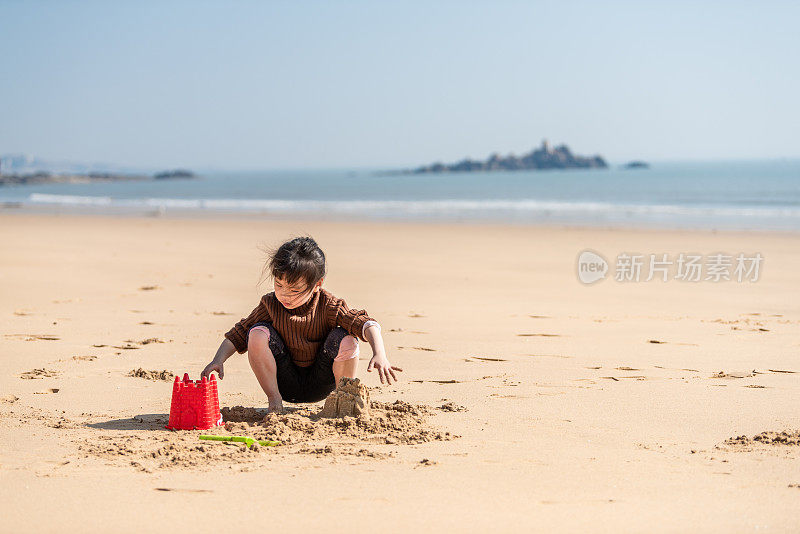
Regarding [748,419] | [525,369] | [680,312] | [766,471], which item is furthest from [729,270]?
[766,471]

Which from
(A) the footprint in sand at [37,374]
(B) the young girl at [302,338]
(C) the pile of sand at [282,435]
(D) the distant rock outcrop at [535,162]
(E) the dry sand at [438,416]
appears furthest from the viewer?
(D) the distant rock outcrop at [535,162]

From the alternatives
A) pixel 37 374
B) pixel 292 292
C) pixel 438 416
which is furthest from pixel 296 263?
pixel 37 374

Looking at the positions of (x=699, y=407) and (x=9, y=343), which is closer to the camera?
(x=699, y=407)

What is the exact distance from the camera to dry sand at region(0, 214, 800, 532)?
9.61 feet

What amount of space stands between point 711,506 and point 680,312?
5111 millimetres

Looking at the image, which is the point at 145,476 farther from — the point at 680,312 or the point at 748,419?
the point at 680,312

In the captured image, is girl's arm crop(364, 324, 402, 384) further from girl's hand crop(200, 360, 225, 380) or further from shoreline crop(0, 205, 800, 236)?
shoreline crop(0, 205, 800, 236)

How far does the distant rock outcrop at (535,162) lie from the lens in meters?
102

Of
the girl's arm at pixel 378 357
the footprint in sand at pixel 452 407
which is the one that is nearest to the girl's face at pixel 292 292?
the girl's arm at pixel 378 357

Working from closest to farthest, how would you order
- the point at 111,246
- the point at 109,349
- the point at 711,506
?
the point at 711,506 → the point at 109,349 → the point at 111,246

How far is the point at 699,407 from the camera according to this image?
14.4 ft

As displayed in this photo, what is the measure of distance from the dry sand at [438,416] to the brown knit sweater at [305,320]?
0.37 meters

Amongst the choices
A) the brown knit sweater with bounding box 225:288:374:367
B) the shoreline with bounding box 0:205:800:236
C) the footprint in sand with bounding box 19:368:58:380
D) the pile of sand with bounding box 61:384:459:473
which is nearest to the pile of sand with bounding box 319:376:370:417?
the pile of sand with bounding box 61:384:459:473

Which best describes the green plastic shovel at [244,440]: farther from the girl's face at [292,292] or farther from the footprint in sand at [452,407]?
the footprint in sand at [452,407]
